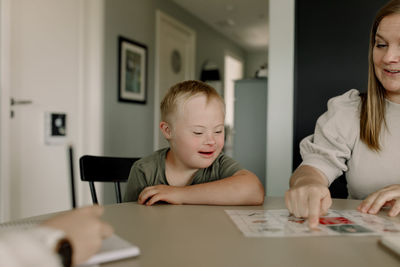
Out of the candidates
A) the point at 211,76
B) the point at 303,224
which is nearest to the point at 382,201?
the point at 303,224

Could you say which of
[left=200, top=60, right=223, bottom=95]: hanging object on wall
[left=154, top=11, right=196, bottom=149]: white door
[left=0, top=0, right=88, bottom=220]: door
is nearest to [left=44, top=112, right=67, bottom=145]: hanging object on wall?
[left=0, top=0, right=88, bottom=220]: door

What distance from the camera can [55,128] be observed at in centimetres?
287

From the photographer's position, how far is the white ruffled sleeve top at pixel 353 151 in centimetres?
119

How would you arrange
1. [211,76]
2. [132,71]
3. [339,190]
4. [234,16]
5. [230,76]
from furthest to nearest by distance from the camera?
[230,76]
[211,76]
[234,16]
[132,71]
[339,190]

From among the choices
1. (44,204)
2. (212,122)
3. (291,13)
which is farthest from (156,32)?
(212,122)

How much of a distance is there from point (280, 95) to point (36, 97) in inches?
70.7

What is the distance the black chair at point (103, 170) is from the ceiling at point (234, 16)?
393 cm

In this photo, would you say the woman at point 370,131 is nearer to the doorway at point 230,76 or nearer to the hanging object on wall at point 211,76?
the hanging object on wall at point 211,76

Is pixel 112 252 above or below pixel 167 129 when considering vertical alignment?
below

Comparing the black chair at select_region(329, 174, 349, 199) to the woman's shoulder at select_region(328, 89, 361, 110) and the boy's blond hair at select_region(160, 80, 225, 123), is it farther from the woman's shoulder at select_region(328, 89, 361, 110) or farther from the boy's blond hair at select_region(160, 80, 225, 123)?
the boy's blond hair at select_region(160, 80, 225, 123)

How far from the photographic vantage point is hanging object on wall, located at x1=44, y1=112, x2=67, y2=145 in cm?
277

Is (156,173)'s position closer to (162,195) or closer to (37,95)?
(162,195)

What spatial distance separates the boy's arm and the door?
186 cm

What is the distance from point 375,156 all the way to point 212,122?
1.89 feet
